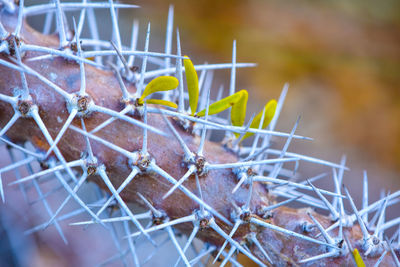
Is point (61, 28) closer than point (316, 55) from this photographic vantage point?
Yes

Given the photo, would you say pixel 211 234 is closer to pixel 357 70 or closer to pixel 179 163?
pixel 179 163

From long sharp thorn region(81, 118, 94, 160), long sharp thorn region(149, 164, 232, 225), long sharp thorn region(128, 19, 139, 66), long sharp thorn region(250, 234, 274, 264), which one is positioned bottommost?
long sharp thorn region(250, 234, 274, 264)

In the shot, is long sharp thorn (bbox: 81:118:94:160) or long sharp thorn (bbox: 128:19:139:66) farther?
long sharp thorn (bbox: 128:19:139:66)

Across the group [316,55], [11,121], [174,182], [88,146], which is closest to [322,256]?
[174,182]

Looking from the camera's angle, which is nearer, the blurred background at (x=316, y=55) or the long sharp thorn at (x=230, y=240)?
the long sharp thorn at (x=230, y=240)

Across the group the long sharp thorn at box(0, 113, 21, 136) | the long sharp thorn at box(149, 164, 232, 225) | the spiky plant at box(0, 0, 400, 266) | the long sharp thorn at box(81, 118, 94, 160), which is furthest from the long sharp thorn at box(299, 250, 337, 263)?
the long sharp thorn at box(0, 113, 21, 136)

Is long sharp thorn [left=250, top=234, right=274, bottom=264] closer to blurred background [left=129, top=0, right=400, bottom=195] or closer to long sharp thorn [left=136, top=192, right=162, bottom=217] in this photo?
long sharp thorn [left=136, top=192, right=162, bottom=217]

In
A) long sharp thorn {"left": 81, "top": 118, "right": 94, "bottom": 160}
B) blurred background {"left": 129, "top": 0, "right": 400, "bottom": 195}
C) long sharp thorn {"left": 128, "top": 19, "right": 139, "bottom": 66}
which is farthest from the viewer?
blurred background {"left": 129, "top": 0, "right": 400, "bottom": 195}

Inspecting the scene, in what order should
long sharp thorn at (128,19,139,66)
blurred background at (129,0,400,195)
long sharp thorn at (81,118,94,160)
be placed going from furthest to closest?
blurred background at (129,0,400,195) → long sharp thorn at (128,19,139,66) → long sharp thorn at (81,118,94,160)

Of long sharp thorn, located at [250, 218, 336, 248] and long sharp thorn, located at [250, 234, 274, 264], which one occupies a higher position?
long sharp thorn, located at [250, 218, 336, 248]

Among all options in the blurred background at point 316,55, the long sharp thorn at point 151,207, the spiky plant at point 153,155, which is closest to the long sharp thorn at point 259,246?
the spiky plant at point 153,155

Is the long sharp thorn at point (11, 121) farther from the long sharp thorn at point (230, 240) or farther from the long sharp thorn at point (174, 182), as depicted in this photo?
the long sharp thorn at point (230, 240)

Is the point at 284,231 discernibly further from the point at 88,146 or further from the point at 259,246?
the point at 88,146
